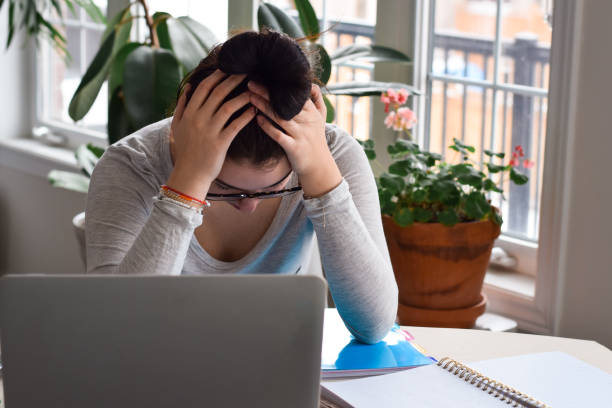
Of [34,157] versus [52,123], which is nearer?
[34,157]

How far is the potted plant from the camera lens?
1.85 m

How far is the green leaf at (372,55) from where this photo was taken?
210cm

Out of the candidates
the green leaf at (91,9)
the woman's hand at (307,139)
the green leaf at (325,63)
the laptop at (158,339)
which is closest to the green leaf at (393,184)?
the green leaf at (325,63)

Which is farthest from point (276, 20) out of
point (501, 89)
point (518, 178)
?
point (518, 178)

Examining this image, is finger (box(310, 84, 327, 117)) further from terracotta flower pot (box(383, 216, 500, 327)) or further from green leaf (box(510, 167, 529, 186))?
green leaf (box(510, 167, 529, 186))

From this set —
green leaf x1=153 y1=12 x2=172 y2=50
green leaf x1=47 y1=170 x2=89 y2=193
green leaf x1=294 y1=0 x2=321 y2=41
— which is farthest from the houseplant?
green leaf x1=47 y1=170 x2=89 y2=193

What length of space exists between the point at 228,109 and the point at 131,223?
31cm

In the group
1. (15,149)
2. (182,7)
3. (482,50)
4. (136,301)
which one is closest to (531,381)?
(136,301)

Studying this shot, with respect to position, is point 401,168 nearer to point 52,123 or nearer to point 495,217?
point 495,217

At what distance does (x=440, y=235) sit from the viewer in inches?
72.9

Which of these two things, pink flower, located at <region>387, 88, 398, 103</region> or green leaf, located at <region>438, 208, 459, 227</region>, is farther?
pink flower, located at <region>387, 88, 398, 103</region>

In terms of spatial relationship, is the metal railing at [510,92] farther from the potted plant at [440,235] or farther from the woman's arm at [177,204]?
the woman's arm at [177,204]

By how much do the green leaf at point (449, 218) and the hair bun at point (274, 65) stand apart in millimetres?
813

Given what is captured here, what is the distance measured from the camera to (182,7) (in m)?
2.95
